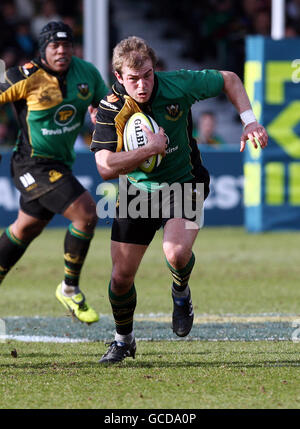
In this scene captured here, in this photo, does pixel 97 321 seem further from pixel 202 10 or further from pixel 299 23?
pixel 202 10

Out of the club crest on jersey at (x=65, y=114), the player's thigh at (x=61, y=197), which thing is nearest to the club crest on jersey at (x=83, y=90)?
the club crest on jersey at (x=65, y=114)

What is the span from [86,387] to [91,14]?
12288mm

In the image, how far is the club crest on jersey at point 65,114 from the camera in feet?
24.8

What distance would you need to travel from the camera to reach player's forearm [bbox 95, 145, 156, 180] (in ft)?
17.9

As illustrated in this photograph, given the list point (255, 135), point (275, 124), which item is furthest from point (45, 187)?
point (275, 124)

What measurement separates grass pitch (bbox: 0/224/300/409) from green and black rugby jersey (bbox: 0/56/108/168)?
58.1 inches

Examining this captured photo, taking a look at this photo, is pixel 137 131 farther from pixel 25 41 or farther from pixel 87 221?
pixel 25 41

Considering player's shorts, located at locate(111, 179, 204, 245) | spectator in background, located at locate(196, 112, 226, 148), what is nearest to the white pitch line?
player's shorts, located at locate(111, 179, 204, 245)

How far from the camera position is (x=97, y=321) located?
7.50 meters

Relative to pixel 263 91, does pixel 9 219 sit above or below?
below

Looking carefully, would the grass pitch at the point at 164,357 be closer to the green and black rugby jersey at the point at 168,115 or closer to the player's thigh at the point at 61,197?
the player's thigh at the point at 61,197

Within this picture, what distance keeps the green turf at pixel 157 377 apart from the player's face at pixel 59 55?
2321 millimetres

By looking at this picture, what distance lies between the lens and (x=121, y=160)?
18.0 feet
